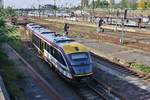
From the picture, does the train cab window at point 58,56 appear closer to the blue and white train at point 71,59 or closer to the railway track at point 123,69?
the blue and white train at point 71,59

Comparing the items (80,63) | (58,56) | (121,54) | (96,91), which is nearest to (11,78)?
(58,56)

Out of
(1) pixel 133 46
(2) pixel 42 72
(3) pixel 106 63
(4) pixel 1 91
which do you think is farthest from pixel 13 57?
(4) pixel 1 91

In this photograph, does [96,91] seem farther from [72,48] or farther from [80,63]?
[72,48]

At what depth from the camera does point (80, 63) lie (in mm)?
19797

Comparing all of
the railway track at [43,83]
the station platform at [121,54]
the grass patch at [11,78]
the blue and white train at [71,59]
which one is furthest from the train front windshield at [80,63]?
the station platform at [121,54]

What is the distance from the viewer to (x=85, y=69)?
19.7 meters

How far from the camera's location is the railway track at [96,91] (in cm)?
1788

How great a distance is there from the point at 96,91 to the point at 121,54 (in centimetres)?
1217

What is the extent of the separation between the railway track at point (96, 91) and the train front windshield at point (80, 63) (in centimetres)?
92

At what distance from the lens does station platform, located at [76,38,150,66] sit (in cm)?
2678

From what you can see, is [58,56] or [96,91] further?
[58,56]

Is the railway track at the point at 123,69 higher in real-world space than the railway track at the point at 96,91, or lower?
higher

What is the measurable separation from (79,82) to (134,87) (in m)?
3.40

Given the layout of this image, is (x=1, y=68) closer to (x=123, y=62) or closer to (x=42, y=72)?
(x=42, y=72)
